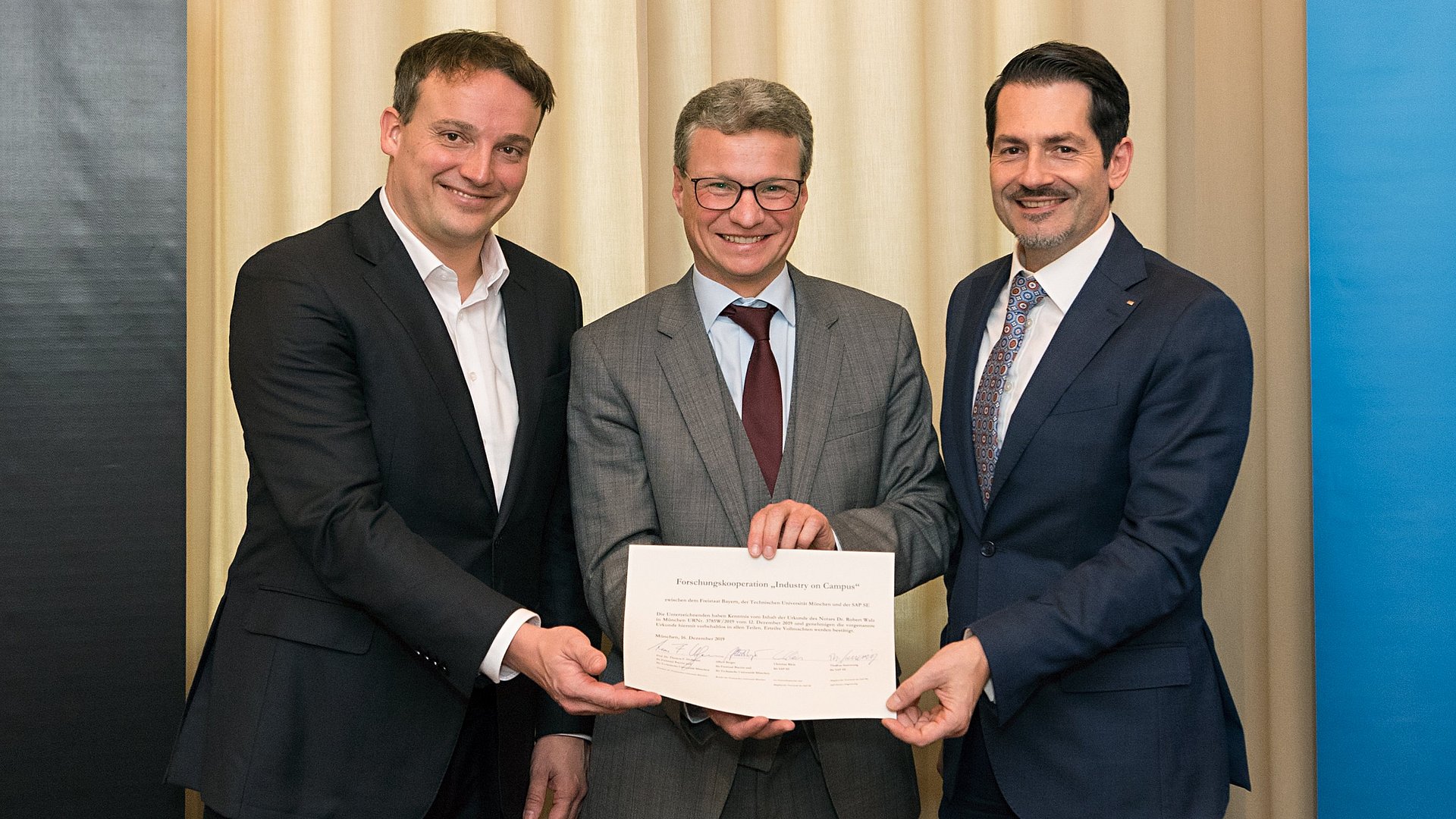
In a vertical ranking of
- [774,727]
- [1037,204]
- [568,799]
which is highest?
[1037,204]

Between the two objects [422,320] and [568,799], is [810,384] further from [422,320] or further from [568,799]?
[568,799]

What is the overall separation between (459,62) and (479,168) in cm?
19

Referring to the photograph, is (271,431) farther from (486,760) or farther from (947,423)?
(947,423)

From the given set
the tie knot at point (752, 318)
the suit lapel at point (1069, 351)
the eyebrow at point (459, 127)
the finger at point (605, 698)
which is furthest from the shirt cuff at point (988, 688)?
the eyebrow at point (459, 127)

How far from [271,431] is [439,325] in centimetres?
33

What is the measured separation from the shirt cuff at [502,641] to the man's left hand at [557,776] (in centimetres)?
39

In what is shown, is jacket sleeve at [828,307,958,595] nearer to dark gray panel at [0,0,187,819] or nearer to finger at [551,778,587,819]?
finger at [551,778,587,819]

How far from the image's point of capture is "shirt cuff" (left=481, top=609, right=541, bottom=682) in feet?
6.29

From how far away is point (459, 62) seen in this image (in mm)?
2119

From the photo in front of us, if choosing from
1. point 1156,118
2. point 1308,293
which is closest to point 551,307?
point 1156,118

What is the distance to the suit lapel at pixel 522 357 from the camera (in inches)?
83.1

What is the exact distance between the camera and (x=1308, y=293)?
2.99 meters

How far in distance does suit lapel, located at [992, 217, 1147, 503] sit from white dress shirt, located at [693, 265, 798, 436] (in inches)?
15.7

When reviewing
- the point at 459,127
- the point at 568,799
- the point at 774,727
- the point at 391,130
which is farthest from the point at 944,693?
the point at 391,130
